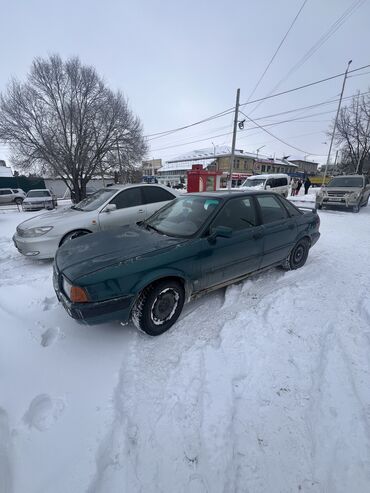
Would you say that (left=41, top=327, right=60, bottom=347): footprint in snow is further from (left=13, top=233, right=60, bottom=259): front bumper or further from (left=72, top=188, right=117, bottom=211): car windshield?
(left=72, top=188, right=117, bottom=211): car windshield

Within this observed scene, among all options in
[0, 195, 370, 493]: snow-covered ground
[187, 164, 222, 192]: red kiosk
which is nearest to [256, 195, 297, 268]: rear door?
[0, 195, 370, 493]: snow-covered ground

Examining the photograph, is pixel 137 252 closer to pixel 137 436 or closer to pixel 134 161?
pixel 137 436

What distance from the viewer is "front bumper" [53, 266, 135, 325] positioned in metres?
2.27

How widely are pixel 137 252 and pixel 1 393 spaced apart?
1.65 meters

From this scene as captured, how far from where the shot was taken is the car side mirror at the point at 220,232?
111 inches

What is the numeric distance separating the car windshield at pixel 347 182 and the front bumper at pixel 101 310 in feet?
44.0

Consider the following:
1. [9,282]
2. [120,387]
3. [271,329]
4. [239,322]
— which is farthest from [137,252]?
[9,282]

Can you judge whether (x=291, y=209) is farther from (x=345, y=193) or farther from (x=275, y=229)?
(x=345, y=193)

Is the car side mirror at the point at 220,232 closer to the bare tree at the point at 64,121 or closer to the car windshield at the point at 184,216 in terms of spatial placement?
the car windshield at the point at 184,216

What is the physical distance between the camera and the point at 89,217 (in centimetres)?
491

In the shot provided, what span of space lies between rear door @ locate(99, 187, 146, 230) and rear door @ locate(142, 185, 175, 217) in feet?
0.38

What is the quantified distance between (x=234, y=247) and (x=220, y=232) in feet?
1.48

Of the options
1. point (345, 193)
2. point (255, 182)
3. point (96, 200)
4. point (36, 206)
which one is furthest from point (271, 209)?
point (36, 206)

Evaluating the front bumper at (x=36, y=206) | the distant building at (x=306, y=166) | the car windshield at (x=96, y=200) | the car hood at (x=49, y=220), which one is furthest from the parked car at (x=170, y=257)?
the distant building at (x=306, y=166)
